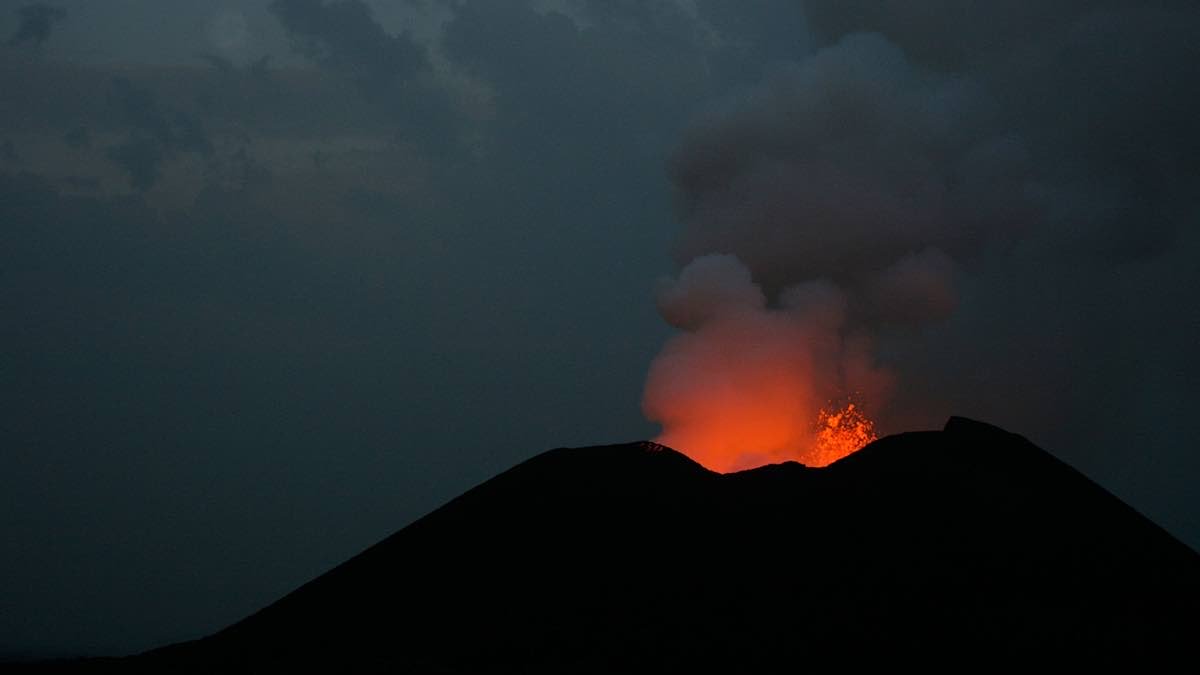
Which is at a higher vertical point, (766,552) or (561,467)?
(561,467)

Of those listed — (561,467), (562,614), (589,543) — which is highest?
(561,467)

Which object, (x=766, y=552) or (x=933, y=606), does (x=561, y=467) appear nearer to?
(x=766, y=552)

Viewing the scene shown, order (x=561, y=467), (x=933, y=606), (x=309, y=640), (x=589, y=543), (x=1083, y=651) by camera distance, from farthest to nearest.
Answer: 1. (x=561, y=467)
2. (x=589, y=543)
3. (x=309, y=640)
4. (x=933, y=606)
5. (x=1083, y=651)

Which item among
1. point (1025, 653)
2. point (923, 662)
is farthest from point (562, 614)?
point (1025, 653)

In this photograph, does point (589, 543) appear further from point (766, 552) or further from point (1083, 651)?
point (1083, 651)

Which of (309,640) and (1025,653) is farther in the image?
(309,640)

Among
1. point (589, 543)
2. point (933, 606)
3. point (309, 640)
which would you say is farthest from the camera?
point (589, 543)

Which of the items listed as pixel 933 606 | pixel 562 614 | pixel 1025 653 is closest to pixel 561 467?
pixel 562 614
